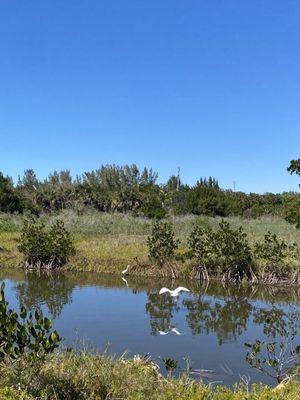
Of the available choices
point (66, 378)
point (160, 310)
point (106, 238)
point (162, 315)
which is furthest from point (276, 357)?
point (106, 238)

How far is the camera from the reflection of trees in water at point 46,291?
1263 cm

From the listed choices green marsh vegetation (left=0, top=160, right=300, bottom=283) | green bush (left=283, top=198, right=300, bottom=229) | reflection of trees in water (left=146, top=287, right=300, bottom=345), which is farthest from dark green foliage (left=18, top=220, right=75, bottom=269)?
green bush (left=283, top=198, right=300, bottom=229)

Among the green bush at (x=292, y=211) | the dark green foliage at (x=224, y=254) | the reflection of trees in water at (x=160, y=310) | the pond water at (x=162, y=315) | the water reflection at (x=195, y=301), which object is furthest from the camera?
the dark green foliage at (x=224, y=254)

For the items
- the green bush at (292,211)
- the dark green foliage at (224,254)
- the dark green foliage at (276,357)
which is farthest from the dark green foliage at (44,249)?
the green bush at (292,211)

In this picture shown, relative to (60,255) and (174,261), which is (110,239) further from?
(174,261)

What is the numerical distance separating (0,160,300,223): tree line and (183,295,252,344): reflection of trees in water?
23433 millimetres

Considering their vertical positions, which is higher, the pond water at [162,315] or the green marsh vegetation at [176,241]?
the green marsh vegetation at [176,241]

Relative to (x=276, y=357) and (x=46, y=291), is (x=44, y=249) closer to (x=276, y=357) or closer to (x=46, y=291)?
(x=46, y=291)

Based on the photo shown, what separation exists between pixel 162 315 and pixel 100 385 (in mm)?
7147

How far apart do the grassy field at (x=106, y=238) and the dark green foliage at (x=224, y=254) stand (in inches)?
87.6

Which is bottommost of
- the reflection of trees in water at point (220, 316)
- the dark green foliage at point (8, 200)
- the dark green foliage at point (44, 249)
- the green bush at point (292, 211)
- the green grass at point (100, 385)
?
the reflection of trees in water at point (220, 316)

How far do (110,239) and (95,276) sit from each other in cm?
400

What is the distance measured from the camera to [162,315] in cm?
1185

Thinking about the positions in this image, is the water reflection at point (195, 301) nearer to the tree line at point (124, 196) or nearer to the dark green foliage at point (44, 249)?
the dark green foliage at point (44, 249)
